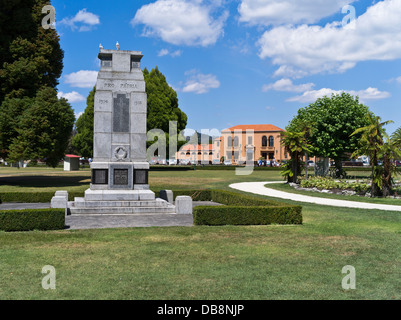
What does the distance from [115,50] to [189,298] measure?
16.7 metres

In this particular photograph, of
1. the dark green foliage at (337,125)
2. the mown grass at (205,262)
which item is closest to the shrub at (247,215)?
the mown grass at (205,262)

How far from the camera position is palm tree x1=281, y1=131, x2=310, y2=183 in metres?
35.2

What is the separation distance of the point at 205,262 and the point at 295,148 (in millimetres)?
27091

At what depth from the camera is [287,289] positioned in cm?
762

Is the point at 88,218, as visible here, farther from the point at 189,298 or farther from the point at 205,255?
the point at 189,298

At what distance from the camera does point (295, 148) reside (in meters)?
35.0

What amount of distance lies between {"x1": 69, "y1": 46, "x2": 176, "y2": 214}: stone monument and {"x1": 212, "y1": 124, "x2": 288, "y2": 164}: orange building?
3540 inches

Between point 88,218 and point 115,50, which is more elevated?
point 115,50

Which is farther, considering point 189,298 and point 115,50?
point 115,50

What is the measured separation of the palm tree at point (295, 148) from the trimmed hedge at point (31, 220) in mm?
25199

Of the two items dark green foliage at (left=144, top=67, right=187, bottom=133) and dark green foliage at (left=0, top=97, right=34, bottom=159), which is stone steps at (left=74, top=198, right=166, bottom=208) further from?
dark green foliage at (left=144, top=67, right=187, bottom=133)

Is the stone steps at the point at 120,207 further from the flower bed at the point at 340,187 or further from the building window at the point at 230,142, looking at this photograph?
the building window at the point at 230,142

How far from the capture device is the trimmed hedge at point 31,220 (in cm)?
1363
